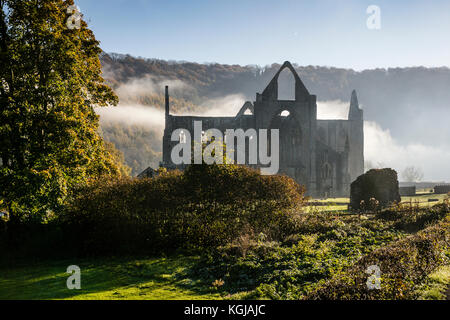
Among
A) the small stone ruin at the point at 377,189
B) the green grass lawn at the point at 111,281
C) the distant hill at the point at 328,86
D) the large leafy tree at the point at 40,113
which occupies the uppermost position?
the distant hill at the point at 328,86

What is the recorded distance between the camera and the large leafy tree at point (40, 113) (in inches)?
555

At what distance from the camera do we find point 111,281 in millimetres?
10281

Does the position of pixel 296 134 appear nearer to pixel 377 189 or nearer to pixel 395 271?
pixel 377 189

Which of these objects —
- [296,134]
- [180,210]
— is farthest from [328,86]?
[180,210]

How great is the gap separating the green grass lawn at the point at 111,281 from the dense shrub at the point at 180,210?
115cm

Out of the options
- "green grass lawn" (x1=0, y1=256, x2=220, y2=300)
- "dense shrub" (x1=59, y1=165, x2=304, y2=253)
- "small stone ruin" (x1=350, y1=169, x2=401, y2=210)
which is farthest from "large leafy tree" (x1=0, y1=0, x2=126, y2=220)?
"small stone ruin" (x1=350, y1=169, x2=401, y2=210)

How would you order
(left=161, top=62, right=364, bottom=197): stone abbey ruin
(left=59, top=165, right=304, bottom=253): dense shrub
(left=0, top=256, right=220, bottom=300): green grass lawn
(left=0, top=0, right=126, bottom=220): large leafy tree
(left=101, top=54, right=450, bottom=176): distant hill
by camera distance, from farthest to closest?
(left=101, top=54, right=450, bottom=176): distant hill, (left=161, top=62, right=364, bottom=197): stone abbey ruin, (left=0, top=0, right=126, bottom=220): large leafy tree, (left=59, top=165, right=304, bottom=253): dense shrub, (left=0, top=256, right=220, bottom=300): green grass lawn

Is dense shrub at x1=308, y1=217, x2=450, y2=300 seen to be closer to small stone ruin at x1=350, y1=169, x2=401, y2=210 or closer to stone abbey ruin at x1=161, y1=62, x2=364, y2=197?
small stone ruin at x1=350, y1=169, x2=401, y2=210

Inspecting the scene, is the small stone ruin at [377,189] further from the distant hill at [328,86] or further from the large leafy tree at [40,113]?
the distant hill at [328,86]

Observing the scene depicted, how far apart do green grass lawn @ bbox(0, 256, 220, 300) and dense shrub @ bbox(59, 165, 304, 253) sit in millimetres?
1152

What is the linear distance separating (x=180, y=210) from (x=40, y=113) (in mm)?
6970

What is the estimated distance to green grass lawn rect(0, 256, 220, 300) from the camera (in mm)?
9055

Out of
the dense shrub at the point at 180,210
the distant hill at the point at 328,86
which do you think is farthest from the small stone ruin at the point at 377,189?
the distant hill at the point at 328,86

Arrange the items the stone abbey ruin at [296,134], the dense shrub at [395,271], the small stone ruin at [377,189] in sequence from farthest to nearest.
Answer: the stone abbey ruin at [296,134] → the small stone ruin at [377,189] → the dense shrub at [395,271]
